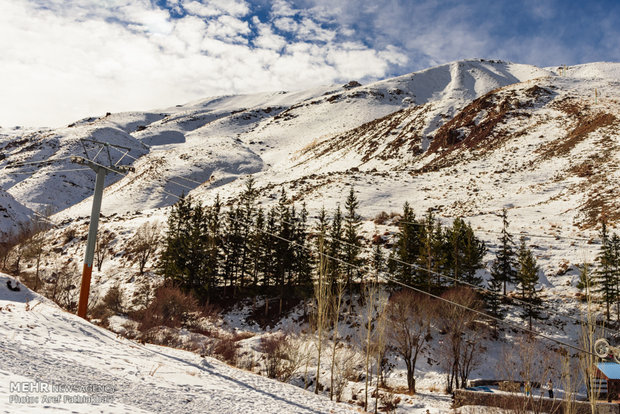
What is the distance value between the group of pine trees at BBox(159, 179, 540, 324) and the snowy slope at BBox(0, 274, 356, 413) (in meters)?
21.7

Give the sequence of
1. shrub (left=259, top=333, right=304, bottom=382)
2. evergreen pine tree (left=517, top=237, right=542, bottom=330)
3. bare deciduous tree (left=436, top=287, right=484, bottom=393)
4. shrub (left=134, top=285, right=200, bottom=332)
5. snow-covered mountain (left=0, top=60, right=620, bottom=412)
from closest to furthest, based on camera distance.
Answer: shrub (left=259, top=333, right=304, bottom=382) → bare deciduous tree (left=436, top=287, right=484, bottom=393) → evergreen pine tree (left=517, top=237, right=542, bottom=330) → shrub (left=134, top=285, right=200, bottom=332) → snow-covered mountain (left=0, top=60, right=620, bottom=412)

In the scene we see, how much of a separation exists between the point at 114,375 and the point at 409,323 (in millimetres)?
27359

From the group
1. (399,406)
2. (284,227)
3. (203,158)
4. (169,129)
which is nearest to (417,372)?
(399,406)

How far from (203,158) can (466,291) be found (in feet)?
342

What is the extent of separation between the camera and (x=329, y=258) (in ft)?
124

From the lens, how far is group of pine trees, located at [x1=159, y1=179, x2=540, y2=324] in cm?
3709

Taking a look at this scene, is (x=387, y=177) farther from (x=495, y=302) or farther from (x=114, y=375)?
(x=114, y=375)

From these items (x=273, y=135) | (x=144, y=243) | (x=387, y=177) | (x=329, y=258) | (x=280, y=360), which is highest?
(x=273, y=135)

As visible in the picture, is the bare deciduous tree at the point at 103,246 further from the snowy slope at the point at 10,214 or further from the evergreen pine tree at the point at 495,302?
the evergreen pine tree at the point at 495,302

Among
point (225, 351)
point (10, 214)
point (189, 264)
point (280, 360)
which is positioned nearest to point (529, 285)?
point (280, 360)

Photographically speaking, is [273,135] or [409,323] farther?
[273,135]

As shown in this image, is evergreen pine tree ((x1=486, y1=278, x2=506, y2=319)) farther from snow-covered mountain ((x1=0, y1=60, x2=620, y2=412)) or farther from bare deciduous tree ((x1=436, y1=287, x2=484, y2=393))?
snow-covered mountain ((x1=0, y1=60, x2=620, y2=412))

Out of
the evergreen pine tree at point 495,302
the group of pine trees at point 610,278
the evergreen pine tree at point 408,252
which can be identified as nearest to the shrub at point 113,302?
the evergreen pine tree at point 408,252

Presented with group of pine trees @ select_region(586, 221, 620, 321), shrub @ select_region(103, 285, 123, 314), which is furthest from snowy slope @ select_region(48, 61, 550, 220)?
group of pine trees @ select_region(586, 221, 620, 321)
